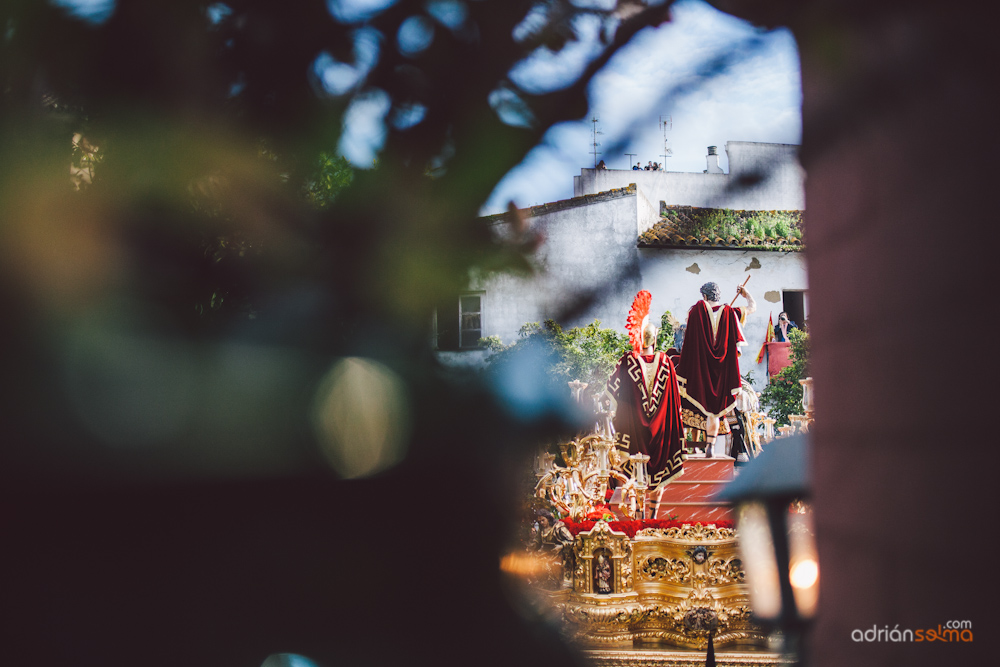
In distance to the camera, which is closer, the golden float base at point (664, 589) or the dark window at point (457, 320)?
the dark window at point (457, 320)

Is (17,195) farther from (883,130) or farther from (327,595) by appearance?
(883,130)

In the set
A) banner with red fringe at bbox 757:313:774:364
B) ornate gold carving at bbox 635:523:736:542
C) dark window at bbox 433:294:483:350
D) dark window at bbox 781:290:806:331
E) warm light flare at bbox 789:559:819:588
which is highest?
dark window at bbox 781:290:806:331

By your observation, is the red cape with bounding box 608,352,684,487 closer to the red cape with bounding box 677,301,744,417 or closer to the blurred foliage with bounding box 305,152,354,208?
the red cape with bounding box 677,301,744,417

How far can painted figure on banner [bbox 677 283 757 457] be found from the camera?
6668 millimetres

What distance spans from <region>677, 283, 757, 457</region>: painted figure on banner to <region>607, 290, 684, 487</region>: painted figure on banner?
0.27 meters

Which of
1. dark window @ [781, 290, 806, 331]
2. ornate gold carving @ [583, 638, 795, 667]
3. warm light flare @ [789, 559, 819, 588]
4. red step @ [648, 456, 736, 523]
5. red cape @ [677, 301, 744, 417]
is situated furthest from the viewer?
dark window @ [781, 290, 806, 331]

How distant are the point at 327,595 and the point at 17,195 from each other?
46cm

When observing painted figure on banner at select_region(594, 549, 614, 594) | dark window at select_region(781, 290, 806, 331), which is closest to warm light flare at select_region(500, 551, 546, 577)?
painted figure on banner at select_region(594, 549, 614, 594)

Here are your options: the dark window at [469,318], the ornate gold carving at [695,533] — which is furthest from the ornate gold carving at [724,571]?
the dark window at [469,318]

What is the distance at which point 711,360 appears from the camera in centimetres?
671

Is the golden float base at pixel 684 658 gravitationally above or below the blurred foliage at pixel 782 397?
below

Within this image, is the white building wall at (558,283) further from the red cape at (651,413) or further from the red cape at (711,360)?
the red cape at (711,360)

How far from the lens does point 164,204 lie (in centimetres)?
59

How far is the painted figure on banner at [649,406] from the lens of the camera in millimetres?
6473
